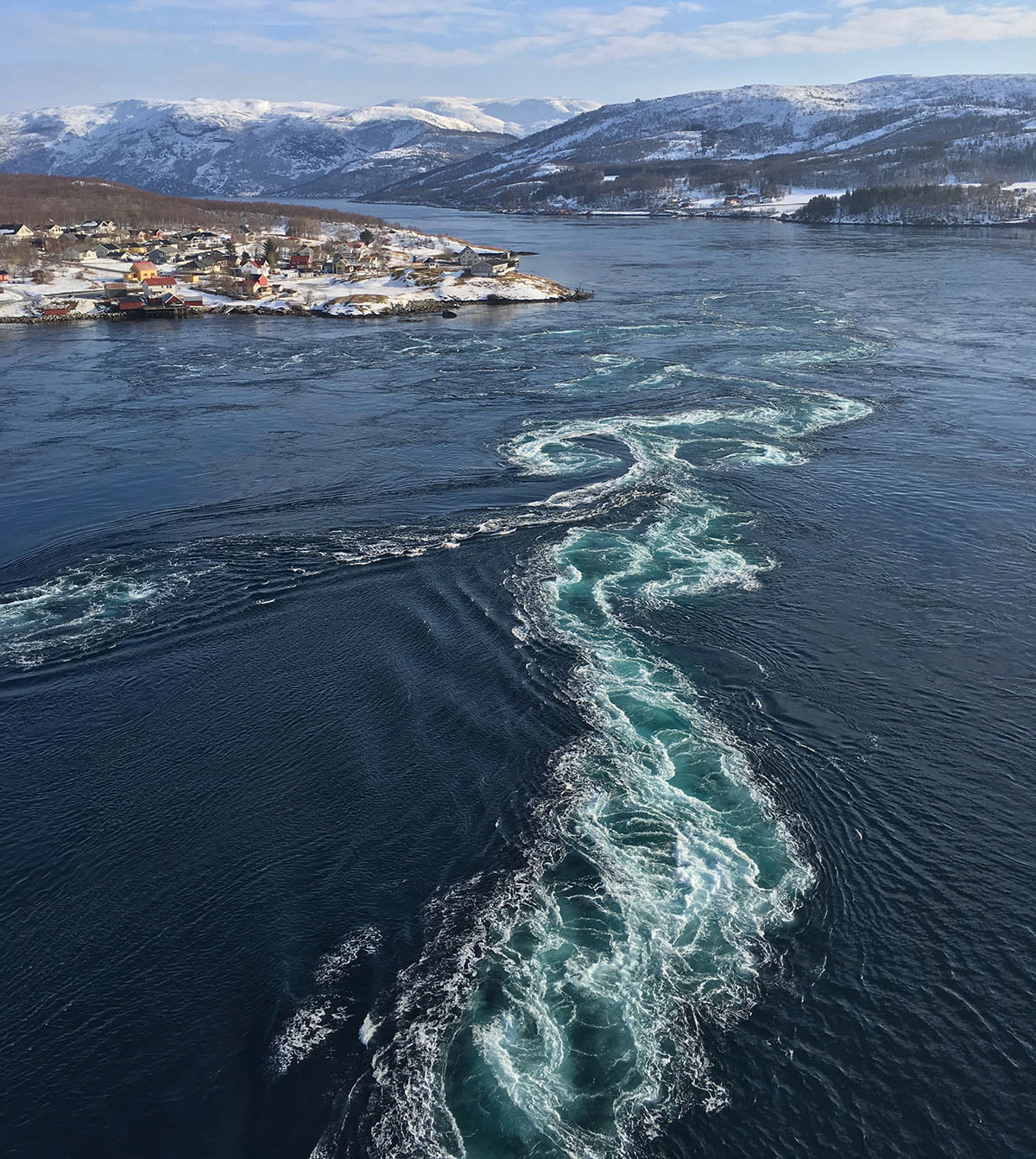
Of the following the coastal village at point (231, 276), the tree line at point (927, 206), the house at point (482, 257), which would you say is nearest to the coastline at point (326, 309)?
the coastal village at point (231, 276)

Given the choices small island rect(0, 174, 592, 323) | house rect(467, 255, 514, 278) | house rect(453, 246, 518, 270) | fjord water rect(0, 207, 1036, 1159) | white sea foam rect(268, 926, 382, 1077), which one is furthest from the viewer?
house rect(453, 246, 518, 270)

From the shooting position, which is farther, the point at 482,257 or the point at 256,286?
the point at 482,257

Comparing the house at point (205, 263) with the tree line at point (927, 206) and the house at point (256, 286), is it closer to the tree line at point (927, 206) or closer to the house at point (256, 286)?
the house at point (256, 286)

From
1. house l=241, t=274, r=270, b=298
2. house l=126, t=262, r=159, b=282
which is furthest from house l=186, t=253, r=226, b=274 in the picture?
house l=241, t=274, r=270, b=298

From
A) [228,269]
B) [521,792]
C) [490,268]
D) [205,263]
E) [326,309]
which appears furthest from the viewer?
[205,263]

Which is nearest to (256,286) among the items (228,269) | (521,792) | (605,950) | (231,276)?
(231,276)

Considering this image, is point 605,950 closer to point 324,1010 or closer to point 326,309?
point 324,1010

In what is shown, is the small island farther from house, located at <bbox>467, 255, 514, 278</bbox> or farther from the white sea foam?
the white sea foam
